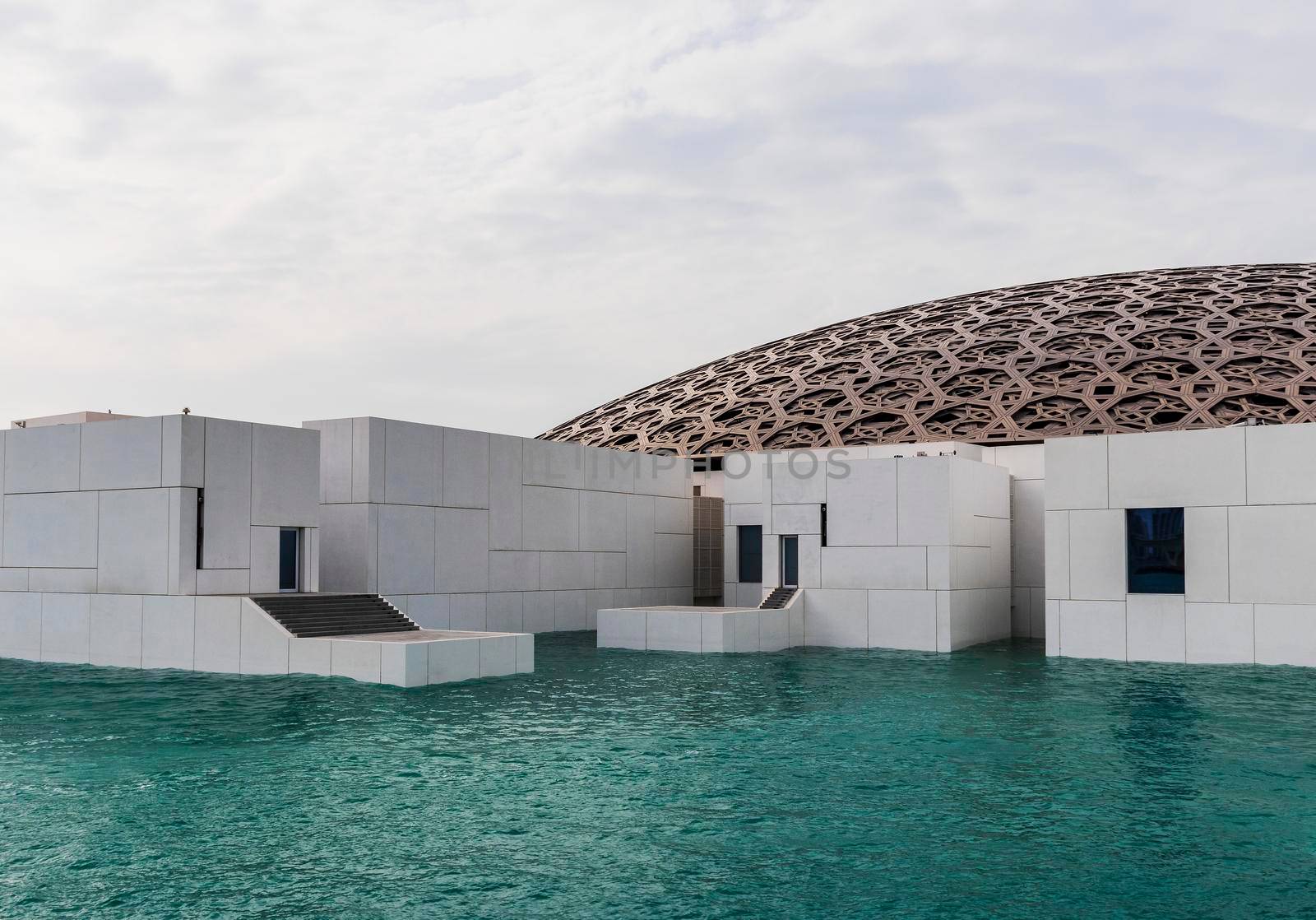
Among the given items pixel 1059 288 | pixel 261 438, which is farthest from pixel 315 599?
pixel 1059 288

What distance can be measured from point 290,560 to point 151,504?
2812 millimetres

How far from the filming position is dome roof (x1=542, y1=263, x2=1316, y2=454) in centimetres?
3306

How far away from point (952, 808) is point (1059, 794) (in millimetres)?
1197

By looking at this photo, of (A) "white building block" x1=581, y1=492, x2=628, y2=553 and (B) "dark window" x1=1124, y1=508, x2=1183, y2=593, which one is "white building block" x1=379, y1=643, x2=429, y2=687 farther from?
(B) "dark window" x1=1124, y1=508, x2=1183, y2=593

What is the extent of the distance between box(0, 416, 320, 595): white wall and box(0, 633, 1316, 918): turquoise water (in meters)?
3.75

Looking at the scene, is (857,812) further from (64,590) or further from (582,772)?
(64,590)

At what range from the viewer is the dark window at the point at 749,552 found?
32.2 m

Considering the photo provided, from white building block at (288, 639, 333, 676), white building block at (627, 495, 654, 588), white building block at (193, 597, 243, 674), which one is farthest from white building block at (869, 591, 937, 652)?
white building block at (193, 597, 243, 674)

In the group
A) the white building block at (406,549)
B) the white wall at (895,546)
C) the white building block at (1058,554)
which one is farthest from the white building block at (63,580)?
the white building block at (1058,554)

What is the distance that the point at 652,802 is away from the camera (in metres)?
10.8

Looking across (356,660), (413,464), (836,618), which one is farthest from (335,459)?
(836,618)

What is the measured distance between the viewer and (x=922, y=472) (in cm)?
2630

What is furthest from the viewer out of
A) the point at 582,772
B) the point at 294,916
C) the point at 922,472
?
the point at 922,472

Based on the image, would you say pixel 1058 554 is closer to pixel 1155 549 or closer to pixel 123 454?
pixel 1155 549
